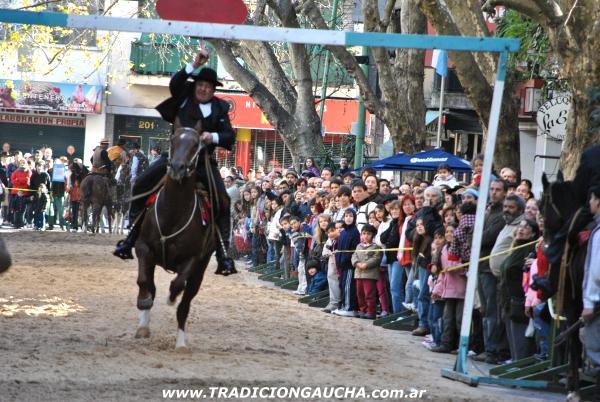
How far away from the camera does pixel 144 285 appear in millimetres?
12789

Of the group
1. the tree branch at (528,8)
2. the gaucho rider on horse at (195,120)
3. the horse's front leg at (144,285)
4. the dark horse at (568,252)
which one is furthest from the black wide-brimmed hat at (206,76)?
the tree branch at (528,8)

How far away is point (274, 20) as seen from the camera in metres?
44.5

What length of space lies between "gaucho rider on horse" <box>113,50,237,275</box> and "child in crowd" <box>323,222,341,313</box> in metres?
5.53

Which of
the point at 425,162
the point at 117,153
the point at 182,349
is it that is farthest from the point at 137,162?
the point at 182,349

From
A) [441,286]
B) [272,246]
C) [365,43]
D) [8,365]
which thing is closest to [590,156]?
[365,43]

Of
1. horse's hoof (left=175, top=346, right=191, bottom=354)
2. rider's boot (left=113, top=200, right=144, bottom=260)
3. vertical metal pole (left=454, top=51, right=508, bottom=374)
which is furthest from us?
rider's boot (left=113, top=200, right=144, bottom=260)

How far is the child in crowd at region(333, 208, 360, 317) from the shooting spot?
60.0 feet

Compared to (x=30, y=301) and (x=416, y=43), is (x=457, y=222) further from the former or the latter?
(x=30, y=301)

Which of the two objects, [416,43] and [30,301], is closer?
[416,43]

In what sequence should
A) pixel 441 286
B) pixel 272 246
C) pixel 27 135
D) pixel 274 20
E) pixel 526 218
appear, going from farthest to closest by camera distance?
pixel 27 135 → pixel 274 20 → pixel 272 246 → pixel 441 286 → pixel 526 218

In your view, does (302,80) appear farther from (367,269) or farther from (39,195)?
(367,269)

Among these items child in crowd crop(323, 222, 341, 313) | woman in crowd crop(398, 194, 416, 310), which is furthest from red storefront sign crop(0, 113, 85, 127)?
woman in crowd crop(398, 194, 416, 310)

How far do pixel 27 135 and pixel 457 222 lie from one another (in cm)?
3987

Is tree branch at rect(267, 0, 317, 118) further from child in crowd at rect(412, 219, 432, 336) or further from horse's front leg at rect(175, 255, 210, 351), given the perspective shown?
horse's front leg at rect(175, 255, 210, 351)
